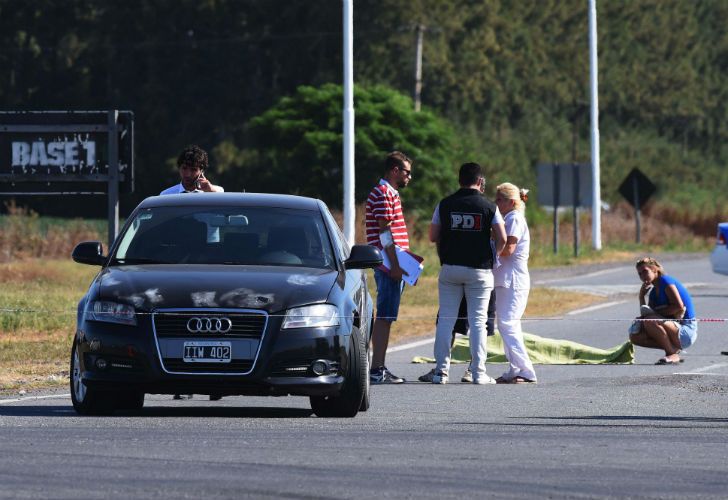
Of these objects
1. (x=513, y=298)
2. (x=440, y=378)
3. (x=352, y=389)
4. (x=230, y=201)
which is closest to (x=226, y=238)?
(x=230, y=201)

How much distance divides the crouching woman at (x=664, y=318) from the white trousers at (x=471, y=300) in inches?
115

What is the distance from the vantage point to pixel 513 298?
1570 cm

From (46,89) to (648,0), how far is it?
38149 mm

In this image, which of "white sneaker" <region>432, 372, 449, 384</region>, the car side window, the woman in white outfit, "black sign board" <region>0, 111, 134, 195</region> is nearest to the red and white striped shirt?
the woman in white outfit

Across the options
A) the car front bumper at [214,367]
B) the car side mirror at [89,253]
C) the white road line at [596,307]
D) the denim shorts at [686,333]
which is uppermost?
the car side mirror at [89,253]

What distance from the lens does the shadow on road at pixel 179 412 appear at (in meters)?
12.3

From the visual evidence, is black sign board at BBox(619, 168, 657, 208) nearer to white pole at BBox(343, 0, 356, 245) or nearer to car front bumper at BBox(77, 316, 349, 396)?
white pole at BBox(343, 0, 356, 245)

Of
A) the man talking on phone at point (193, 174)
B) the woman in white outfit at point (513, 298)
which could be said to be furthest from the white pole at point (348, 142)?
the man talking on phone at point (193, 174)

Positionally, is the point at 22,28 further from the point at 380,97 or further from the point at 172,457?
the point at 172,457

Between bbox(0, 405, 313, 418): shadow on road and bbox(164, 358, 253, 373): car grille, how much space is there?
642 mm

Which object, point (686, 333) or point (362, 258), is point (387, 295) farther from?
point (686, 333)

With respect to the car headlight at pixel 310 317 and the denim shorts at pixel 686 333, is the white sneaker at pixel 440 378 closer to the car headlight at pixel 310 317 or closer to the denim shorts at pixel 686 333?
the denim shorts at pixel 686 333

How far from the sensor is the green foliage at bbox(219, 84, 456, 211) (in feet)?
212

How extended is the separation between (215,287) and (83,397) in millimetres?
1239
